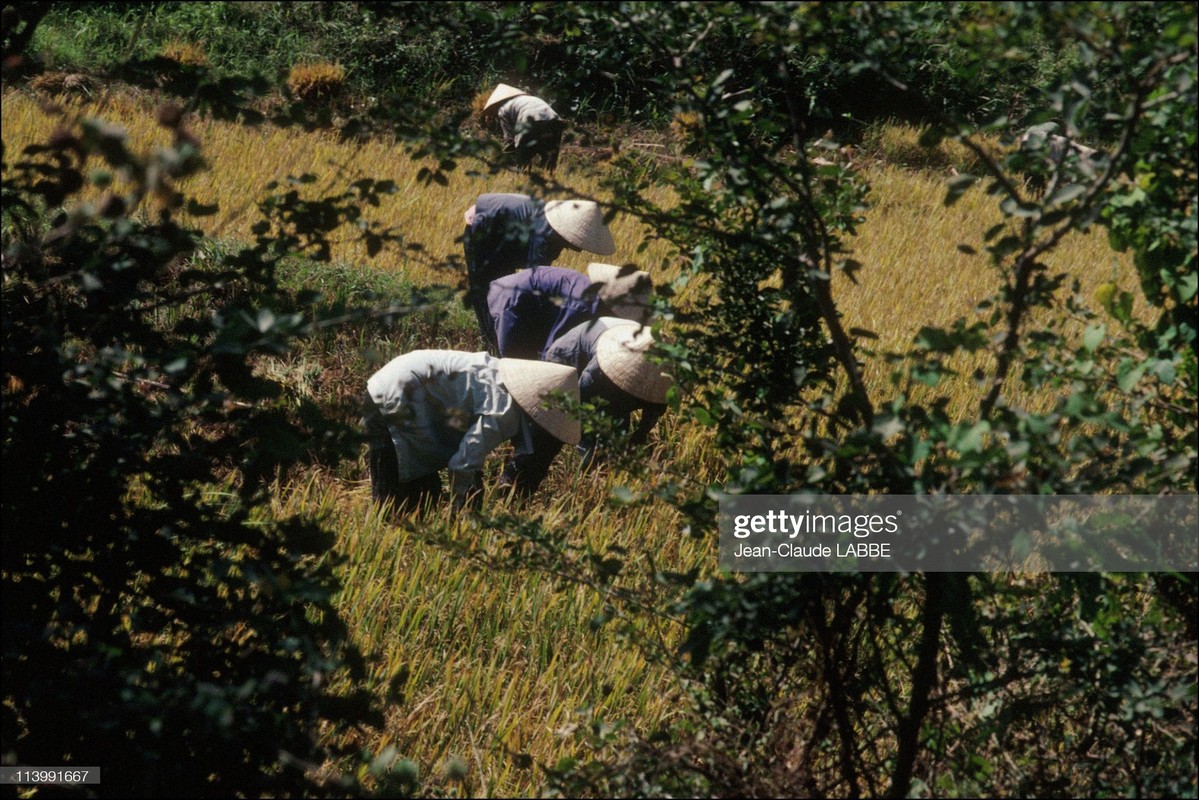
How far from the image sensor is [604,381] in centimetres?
418

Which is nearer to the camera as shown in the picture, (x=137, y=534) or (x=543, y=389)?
(x=137, y=534)

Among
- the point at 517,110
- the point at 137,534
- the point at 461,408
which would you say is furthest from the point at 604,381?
the point at 517,110

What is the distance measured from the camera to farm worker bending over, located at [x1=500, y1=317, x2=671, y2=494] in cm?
398

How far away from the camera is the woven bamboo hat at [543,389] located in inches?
149

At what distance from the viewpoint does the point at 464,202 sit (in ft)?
25.0

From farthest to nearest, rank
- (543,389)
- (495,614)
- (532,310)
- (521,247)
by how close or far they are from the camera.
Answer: (521,247)
(532,310)
(543,389)
(495,614)

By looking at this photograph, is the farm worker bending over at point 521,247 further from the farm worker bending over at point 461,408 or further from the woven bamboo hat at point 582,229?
the farm worker bending over at point 461,408

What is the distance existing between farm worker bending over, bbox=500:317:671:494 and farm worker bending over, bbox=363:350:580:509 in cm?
8

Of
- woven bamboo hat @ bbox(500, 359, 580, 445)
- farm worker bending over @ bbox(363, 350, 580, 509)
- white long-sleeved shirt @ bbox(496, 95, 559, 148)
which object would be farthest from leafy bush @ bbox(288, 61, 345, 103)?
woven bamboo hat @ bbox(500, 359, 580, 445)

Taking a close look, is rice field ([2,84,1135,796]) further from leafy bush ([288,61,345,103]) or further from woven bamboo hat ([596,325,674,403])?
leafy bush ([288,61,345,103])

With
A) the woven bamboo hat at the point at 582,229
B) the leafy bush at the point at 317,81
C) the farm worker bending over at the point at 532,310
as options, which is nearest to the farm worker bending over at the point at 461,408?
the farm worker bending over at the point at 532,310

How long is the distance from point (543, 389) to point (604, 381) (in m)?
0.46

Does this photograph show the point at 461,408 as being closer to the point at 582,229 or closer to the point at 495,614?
the point at 495,614

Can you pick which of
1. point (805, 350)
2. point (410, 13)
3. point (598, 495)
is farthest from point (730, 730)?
point (598, 495)
